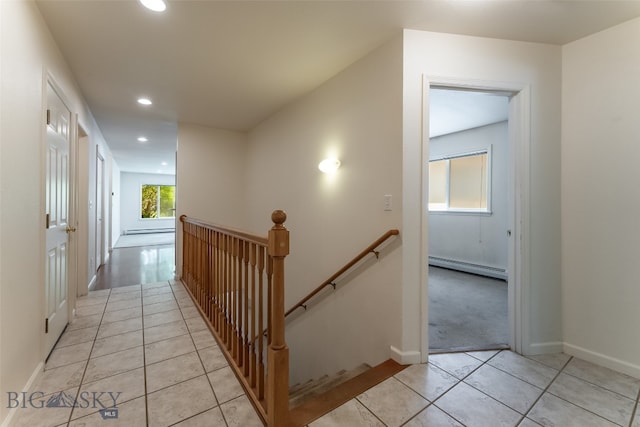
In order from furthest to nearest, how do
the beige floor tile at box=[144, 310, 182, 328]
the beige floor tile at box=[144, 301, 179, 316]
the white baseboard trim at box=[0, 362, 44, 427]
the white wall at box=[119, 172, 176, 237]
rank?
the white wall at box=[119, 172, 176, 237] < the beige floor tile at box=[144, 301, 179, 316] < the beige floor tile at box=[144, 310, 182, 328] < the white baseboard trim at box=[0, 362, 44, 427]

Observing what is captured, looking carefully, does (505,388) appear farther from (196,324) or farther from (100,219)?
(100,219)

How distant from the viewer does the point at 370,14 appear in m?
1.82

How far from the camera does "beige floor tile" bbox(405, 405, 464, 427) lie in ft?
4.62

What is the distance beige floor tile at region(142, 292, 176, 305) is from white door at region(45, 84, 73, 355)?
0.76 metres

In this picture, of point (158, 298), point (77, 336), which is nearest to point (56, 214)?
point (77, 336)

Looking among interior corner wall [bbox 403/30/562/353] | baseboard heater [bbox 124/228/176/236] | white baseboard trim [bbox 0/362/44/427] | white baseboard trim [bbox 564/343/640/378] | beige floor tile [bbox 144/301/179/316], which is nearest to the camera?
white baseboard trim [bbox 0/362/44/427]

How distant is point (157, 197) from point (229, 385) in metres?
10.9

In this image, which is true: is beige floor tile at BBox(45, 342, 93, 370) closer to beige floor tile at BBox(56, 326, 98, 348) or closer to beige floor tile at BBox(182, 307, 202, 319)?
beige floor tile at BBox(56, 326, 98, 348)

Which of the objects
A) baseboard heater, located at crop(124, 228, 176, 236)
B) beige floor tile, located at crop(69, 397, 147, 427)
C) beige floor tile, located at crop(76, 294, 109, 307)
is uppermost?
baseboard heater, located at crop(124, 228, 176, 236)

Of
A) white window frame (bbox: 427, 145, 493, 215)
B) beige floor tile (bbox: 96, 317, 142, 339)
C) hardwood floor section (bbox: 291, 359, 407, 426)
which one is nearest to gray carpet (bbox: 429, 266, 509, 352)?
hardwood floor section (bbox: 291, 359, 407, 426)

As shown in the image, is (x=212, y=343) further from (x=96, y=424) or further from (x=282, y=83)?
(x=282, y=83)

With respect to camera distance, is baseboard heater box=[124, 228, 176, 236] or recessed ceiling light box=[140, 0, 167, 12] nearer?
recessed ceiling light box=[140, 0, 167, 12]

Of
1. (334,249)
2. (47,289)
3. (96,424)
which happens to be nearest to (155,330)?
(47,289)

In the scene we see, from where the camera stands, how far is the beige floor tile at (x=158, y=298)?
3.15 metres
